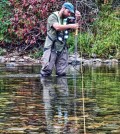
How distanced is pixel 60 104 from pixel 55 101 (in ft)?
1.21

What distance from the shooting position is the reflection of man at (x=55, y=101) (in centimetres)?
684

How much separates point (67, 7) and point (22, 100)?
14.3 feet

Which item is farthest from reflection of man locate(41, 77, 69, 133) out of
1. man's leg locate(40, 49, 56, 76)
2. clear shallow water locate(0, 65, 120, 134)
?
man's leg locate(40, 49, 56, 76)

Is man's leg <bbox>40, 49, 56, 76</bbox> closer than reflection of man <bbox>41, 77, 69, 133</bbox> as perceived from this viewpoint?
No

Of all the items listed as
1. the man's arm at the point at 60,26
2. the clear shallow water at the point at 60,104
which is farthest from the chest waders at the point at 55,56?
the man's arm at the point at 60,26

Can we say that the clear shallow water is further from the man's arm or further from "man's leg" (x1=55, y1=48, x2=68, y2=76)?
the man's arm

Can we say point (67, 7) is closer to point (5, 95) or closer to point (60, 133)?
point (5, 95)

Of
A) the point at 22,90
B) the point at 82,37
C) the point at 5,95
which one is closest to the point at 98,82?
the point at 22,90

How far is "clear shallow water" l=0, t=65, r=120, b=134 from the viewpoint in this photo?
647 centimetres

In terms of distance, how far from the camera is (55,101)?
28.5ft

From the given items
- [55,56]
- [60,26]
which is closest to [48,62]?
[55,56]

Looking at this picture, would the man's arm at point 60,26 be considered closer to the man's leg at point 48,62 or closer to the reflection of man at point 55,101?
the man's leg at point 48,62

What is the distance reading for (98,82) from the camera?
463 inches

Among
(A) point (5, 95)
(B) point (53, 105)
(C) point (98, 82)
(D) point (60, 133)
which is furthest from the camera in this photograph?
(C) point (98, 82)
